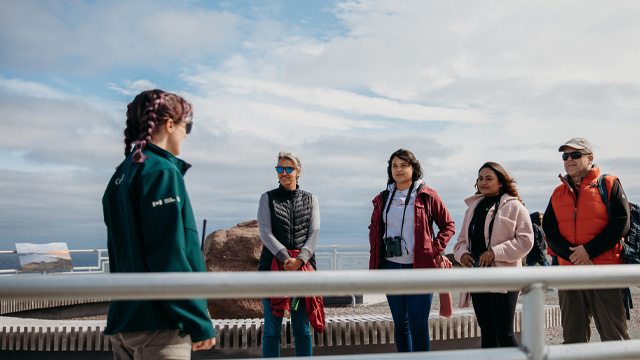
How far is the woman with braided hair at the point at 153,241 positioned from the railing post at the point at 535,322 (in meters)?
1.19

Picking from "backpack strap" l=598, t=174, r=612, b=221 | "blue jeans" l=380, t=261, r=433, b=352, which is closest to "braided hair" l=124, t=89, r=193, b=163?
"blue jeans" l=380, t=261, r=433, b=352

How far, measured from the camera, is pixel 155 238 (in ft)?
7.21

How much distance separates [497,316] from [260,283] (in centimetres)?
325

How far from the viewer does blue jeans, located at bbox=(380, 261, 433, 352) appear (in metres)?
4.49

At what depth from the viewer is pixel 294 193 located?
5.04m

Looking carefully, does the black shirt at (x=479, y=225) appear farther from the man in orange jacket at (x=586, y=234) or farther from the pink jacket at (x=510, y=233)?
the man in orange jacket at (x=586, y=234)

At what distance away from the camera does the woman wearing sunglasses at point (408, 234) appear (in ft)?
14.9

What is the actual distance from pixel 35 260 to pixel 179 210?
13.3m

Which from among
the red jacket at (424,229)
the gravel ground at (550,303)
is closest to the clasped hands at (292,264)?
the red jacket at (424,229)

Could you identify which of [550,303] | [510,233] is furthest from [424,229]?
[550,303]

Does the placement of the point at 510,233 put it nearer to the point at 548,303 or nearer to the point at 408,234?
the point at 408,234

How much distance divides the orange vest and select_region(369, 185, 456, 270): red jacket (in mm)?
957

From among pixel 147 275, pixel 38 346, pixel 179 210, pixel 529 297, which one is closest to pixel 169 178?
pixel 179 210

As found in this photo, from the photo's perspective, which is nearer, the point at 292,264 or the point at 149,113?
the point at 149,113
